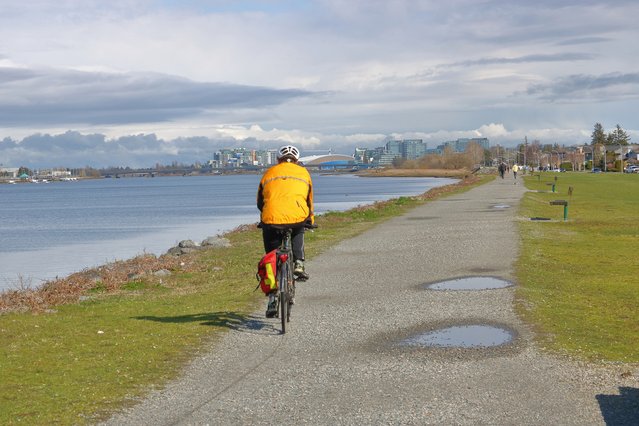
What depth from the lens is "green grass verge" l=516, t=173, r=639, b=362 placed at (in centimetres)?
980

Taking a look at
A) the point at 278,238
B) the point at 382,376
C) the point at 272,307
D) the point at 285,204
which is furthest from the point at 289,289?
the point at 382,376

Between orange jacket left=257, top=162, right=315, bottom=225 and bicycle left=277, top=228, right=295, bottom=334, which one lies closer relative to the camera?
bicycle left=277, top=228, right=295, bottom=334

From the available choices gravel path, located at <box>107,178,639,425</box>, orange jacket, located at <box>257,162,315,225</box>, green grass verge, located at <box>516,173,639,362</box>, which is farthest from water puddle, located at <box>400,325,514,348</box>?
orange jacket, located at <box>257,162,315,225</box>

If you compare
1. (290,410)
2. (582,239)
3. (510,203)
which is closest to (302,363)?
(290,410)

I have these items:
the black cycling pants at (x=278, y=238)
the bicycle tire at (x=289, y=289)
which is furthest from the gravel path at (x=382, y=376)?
the black cycling pants at (x=278, y=238)

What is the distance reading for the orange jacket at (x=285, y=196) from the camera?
10.7m

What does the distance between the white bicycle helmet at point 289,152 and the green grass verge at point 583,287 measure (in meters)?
3.75

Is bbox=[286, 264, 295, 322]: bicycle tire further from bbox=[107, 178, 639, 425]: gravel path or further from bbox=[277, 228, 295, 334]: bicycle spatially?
bbox=[107, 178, 639, 425]: gravel path

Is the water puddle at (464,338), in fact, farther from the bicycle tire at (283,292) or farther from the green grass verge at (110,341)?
the green grass verge at (110,341)

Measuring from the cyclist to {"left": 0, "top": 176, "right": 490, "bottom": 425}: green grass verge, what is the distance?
1.42 metres

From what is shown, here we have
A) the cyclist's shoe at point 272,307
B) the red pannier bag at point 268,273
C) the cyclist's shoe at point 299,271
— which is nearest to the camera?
→ the red pannier bag at point 268,273

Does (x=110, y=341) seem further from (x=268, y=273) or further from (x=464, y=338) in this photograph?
(x=464, y=338)

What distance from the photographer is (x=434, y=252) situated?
20.3 metres

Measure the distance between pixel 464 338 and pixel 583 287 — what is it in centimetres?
499
